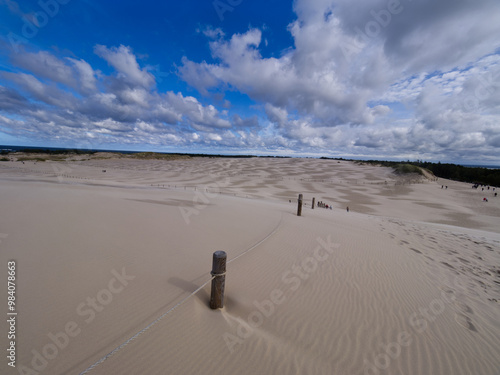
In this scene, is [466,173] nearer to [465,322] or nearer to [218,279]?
[465,322]

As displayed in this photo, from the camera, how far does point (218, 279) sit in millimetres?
3824

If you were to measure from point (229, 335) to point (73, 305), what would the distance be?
113 inches

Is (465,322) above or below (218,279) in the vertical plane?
below

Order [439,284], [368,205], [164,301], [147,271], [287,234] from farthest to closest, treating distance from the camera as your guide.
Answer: [368,205]
[287,234]
[439,284]
[147,271]
[164,301]

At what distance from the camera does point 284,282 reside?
5242 millimetres

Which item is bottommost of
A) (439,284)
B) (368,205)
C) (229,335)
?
(368,205)

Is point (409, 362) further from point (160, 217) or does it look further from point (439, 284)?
point (160, 217)

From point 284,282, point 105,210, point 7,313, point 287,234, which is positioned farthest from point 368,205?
point 7,313
